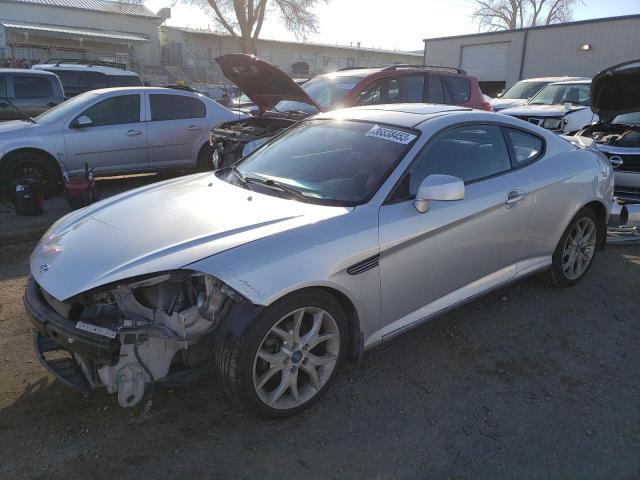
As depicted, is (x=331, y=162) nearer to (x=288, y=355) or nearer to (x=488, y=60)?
(x=288, y=355)

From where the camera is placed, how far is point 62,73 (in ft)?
42.0

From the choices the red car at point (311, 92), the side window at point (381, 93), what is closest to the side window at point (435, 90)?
the red car at point (311, 92)

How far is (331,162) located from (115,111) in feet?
18.4

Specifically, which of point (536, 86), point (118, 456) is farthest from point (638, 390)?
point (536, 86)

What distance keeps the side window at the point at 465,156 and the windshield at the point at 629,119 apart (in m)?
4.27

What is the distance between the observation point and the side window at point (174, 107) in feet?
26.8

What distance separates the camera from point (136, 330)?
2.45 metres

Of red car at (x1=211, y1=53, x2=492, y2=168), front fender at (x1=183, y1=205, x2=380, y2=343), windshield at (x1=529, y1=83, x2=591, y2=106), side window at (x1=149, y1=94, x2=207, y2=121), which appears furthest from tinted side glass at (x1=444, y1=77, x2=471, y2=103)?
front fender at (x1=183, y1=205, x2=380, y2=343)

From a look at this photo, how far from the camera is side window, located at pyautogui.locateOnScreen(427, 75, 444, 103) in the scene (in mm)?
8273

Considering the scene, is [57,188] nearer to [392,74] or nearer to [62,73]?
[392,74]

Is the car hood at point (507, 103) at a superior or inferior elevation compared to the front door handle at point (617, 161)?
superior

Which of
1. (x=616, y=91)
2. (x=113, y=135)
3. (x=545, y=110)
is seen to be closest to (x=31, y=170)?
(x=113, y=135)

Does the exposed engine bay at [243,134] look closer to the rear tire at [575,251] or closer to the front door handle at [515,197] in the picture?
the front door handle at [515,197]

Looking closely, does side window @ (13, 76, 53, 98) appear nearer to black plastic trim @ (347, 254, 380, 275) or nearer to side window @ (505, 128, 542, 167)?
side window @ (505, 128, 542, 167)
